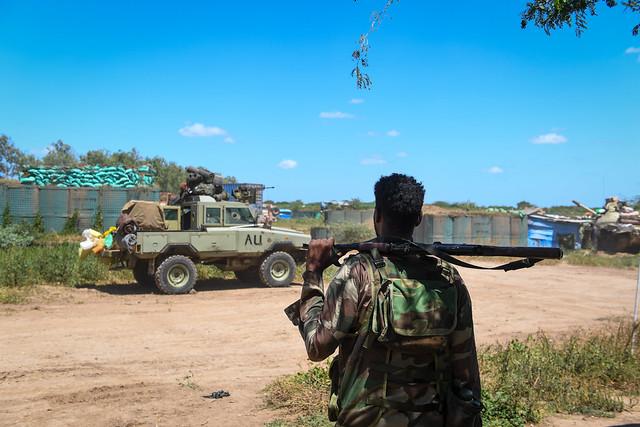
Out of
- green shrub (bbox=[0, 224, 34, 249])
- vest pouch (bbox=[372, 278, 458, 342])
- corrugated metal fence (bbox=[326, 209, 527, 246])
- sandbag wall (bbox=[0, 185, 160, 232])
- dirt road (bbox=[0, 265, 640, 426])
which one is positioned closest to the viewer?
vest pouch (bbox=[372, 278, 458, 342])

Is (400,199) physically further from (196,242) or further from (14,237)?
(14,237)

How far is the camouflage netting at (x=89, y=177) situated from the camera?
21516 millimetres

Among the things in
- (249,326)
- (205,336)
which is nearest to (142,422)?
(205,336)

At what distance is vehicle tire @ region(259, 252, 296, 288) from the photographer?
12.9 metres

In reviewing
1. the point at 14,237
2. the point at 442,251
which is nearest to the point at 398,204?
the point at 442,251

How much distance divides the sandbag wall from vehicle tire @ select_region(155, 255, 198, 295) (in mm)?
9998

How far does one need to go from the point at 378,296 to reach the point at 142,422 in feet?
10.2

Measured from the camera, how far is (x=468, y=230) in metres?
23.5

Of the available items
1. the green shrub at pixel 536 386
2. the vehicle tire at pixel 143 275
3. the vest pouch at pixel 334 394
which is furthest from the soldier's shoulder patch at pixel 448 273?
the vehicle tire at pixel 143 275

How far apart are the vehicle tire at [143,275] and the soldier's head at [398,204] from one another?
36.1 feet

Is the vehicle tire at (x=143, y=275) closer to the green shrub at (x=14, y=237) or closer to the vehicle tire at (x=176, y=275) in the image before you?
the vehicle tire at (x=176, y=275)

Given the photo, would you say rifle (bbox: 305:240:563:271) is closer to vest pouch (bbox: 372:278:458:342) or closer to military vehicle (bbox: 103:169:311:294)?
vest pouch (bbox: 372:278:458:342)

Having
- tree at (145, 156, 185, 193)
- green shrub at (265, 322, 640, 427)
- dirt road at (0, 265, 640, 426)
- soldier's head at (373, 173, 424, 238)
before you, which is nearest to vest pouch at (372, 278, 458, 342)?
soldier's head at (373, 173, 424, 238)

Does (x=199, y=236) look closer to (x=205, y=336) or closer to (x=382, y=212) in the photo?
(x=205, y=336)
